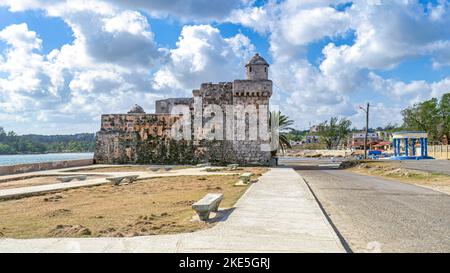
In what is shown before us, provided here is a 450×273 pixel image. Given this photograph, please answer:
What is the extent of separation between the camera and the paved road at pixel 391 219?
605cm

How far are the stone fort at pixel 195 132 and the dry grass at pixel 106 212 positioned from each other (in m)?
15.9

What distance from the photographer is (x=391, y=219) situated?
8.06 m

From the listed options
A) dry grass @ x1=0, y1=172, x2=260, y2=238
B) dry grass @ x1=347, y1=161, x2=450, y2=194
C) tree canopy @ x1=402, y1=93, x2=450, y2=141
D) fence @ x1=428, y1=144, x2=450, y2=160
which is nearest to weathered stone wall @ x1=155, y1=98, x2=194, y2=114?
dry grass @ x1=347, y1=161, x2=450, y2=194

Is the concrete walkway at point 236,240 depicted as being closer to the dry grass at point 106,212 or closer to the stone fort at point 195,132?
the dry grass at point 106,212

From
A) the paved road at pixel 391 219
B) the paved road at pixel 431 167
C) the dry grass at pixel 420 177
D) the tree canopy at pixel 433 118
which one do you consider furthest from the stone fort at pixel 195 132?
the tree canopy at pixel 433 118

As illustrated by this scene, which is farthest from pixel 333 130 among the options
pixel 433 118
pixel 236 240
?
pixel 236 240

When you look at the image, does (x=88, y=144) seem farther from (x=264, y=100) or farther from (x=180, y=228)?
(x=180, y=228)

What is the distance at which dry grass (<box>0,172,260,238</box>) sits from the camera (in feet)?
22.3

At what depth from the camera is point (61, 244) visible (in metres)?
5.56

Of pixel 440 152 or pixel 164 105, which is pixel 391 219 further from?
pixel 440 152

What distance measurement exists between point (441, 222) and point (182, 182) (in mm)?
10559

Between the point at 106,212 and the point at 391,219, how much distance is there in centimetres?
640
